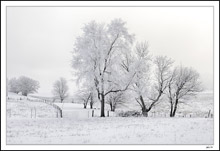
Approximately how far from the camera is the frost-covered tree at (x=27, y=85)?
111m

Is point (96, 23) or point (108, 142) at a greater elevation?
point (96, 23)

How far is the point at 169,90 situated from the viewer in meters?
47.0

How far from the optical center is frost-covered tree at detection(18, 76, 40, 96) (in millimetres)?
111062

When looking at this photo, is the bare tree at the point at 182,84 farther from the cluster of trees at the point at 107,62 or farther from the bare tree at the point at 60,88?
the bare tree at the point at 60,88

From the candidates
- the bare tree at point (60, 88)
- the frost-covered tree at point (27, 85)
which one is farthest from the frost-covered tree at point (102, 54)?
the frost-covered tree at point (27, 85)

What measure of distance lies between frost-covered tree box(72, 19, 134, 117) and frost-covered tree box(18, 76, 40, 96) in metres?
83.1

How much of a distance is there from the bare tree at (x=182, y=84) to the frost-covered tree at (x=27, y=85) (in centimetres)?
7810

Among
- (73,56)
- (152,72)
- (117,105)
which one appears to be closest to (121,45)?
(73,56)

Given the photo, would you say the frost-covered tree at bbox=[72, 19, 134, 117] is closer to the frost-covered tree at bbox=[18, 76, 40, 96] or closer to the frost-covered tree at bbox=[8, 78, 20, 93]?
the frost-covered tree at bbox=[18, 76, 40, 96]

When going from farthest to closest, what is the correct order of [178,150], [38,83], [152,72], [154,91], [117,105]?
[38,83] < [117,105] < [154,91] < [152,72] < [178,150]

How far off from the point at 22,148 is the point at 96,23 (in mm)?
21595

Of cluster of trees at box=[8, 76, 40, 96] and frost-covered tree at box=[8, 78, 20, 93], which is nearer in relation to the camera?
cluster of trees at box=[8, 76, 40, 96]

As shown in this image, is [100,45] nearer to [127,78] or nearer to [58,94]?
[127,78]

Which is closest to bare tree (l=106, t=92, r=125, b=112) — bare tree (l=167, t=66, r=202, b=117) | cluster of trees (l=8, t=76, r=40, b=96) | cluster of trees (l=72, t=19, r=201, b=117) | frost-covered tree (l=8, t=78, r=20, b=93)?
bare tree (l=167, t=66, r=202, b=117)
